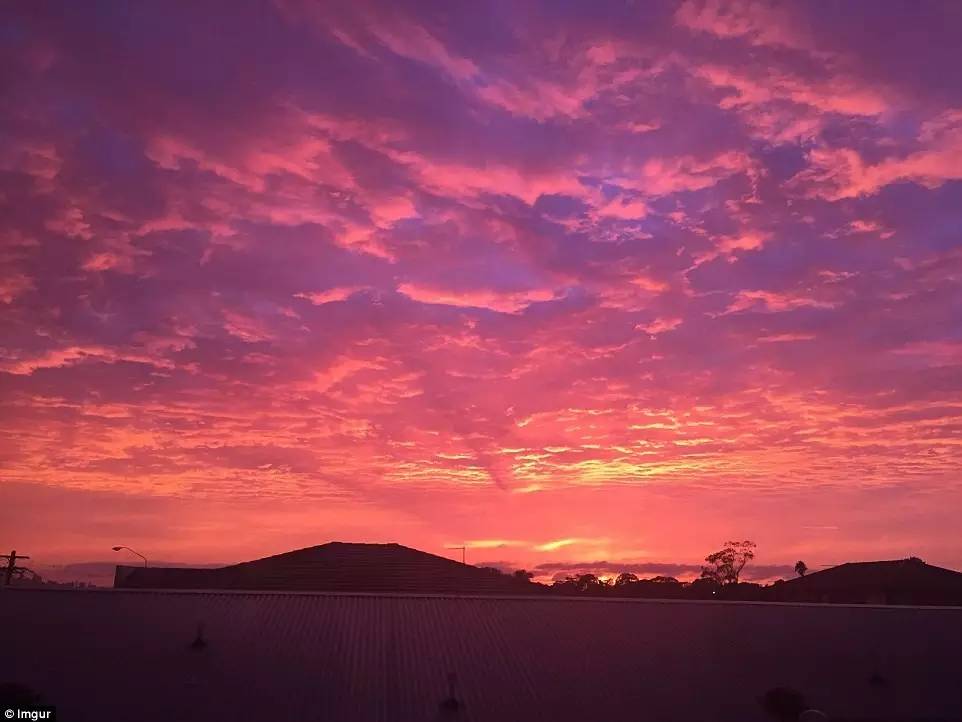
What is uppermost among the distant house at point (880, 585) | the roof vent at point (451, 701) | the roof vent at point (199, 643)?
the distant house at point (880, 585)

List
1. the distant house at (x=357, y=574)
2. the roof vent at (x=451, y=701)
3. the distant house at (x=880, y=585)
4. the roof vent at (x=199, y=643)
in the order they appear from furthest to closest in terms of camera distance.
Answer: the distant house at (x=880, y=585), the distant house at (x=357, y=574), the roof vent at (x=199, y=643), the roof vent at (x=451, y=701)

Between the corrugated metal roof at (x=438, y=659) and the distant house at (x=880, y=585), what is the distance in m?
66.0

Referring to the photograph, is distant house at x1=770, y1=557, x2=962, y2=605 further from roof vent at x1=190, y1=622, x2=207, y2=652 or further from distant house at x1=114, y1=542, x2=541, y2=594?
roof vent at x1=190, y1=622, x2=207, y2=652

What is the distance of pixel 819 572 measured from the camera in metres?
134

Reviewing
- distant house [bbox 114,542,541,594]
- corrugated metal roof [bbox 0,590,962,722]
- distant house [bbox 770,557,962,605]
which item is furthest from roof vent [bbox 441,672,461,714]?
distant house [bbox 770,557,962,605]

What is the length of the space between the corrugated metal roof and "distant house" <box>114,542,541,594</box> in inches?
1788

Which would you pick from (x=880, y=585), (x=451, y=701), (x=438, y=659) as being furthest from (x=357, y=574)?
(x=880, y=585)

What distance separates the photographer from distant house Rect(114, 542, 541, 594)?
322 ft

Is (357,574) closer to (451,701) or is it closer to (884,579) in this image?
(451,701)

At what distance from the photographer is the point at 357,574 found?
99.4 metres

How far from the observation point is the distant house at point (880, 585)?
385 ft

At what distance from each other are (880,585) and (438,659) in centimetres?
9841

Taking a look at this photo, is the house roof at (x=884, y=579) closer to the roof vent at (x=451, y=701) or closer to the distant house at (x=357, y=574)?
the distant house at (x=357, y=574)

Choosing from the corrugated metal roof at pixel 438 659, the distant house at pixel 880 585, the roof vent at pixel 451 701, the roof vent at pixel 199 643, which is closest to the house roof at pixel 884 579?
the distant house at pixel 880 585
